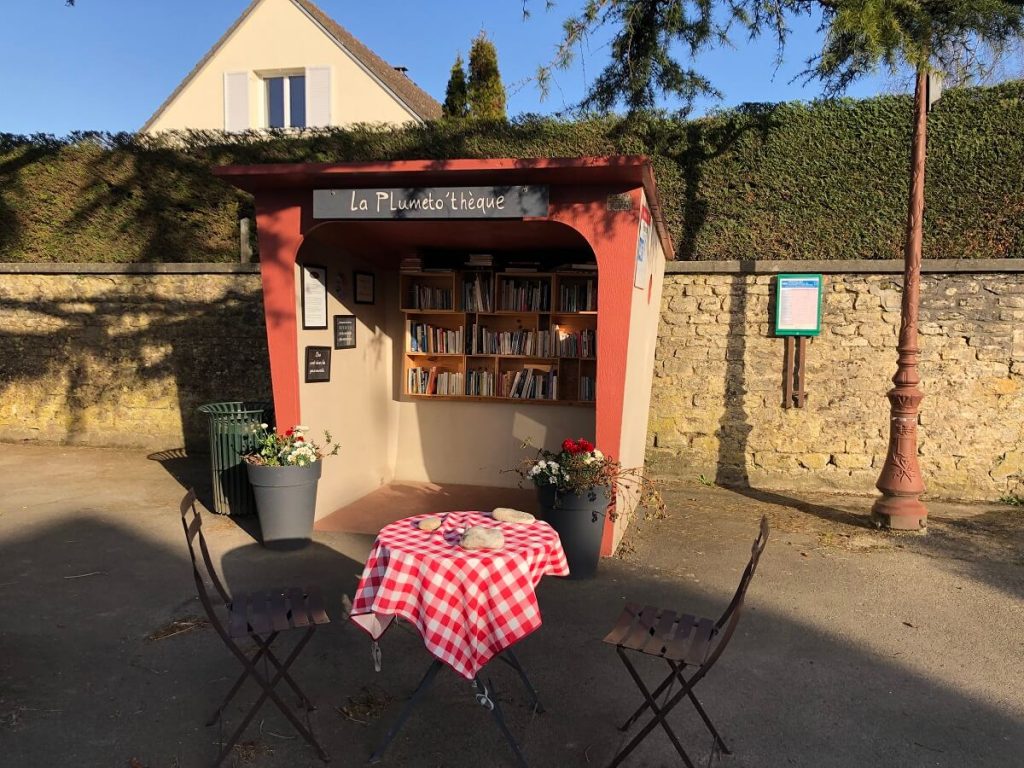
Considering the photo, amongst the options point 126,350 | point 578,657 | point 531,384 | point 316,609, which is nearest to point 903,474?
point 531,384

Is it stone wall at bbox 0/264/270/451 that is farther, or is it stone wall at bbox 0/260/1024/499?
stone wall at bbox 0/264/270/451

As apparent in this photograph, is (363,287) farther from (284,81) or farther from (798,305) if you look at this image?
(284,81)

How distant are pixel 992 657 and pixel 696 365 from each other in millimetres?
4453

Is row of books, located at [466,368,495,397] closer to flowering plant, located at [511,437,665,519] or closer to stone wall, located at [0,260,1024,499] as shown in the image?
stone wall, located at [0,260,1024,499]

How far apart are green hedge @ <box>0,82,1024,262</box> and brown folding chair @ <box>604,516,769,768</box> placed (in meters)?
5.81

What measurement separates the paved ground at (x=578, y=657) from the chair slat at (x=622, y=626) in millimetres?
500

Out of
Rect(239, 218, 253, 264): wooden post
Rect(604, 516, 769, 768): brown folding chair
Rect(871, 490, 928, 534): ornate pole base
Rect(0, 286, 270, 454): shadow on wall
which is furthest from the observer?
Rect(239, 218, 253, 264): wooden post

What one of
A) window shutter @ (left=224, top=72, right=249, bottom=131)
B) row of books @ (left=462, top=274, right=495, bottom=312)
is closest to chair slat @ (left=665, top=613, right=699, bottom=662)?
row of books @ (left=462, top=274, right=495, bottom=312)

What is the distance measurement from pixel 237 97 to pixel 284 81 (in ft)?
3.88

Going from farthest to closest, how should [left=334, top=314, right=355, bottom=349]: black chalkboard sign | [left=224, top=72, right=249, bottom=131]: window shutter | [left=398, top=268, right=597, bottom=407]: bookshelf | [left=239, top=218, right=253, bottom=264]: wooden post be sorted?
1. [left=224, top=72, right=249, bottom=131]: window shutter
2. [left=239, top=218, right=253, bottom=264]: wooden post
3. [left=398, top=268, right=597, bottom=407]: bookshelf
4. [left=334, top=314, right=355, bottom=349]: black chalkboard sign

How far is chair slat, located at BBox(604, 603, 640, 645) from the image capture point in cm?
312

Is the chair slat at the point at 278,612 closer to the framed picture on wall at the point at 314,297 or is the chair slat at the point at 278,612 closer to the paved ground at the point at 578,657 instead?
the paved ground at the point at 578,657

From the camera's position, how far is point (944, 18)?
608 cm

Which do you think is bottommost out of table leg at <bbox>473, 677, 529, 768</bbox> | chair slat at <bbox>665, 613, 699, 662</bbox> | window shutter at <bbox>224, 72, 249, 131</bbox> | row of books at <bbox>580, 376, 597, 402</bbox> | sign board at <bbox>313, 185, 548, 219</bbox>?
table leg at <bbox>473, 677, 529, 768</bbox>
